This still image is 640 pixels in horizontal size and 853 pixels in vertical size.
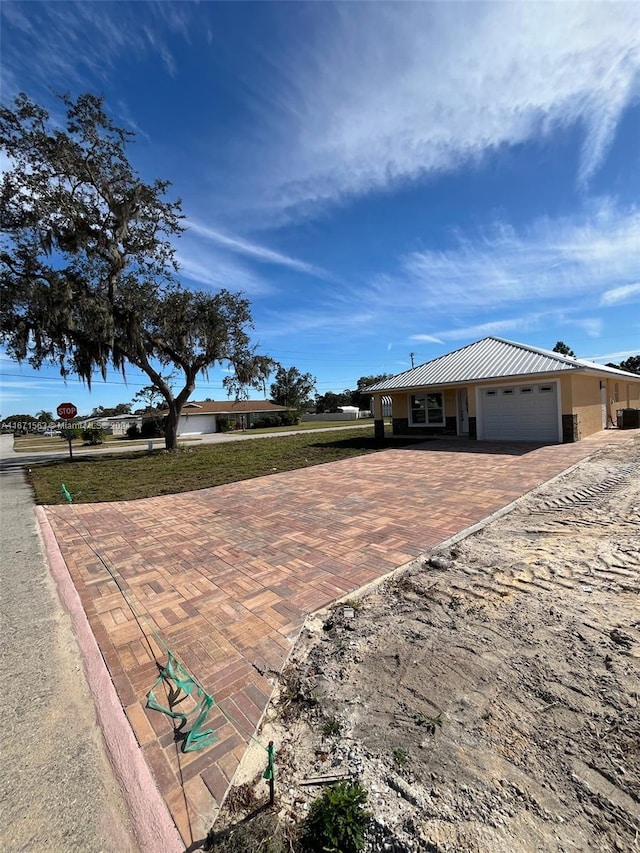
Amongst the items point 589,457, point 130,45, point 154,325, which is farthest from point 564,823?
point 154,325

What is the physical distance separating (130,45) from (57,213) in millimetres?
9900

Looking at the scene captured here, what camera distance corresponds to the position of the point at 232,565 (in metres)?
4.52

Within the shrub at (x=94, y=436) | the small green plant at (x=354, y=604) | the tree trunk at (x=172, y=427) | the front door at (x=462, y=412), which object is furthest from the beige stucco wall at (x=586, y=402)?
the shrub at (x=94, y=436)

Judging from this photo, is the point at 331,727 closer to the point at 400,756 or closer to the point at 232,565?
the point at 400,756

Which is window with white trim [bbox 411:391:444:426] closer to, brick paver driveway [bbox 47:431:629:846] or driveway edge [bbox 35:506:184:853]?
brick paver driveway [bbox 47:431:629:846]

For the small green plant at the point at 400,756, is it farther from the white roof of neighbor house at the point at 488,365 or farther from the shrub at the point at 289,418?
the shrub at the point at 289,418

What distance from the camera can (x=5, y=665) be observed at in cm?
286

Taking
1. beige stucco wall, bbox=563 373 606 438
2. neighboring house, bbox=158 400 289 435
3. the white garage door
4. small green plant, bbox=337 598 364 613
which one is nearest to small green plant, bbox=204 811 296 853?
small green plant, bbox=337 598 364 613

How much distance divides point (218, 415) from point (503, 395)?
33.4 metres

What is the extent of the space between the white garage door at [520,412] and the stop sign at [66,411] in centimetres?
1720

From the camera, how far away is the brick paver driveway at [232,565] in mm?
2260

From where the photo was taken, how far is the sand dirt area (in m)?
1.63

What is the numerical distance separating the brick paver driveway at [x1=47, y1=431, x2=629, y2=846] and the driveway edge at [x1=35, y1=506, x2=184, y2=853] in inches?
2.0

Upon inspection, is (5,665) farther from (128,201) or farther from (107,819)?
(128,201)
